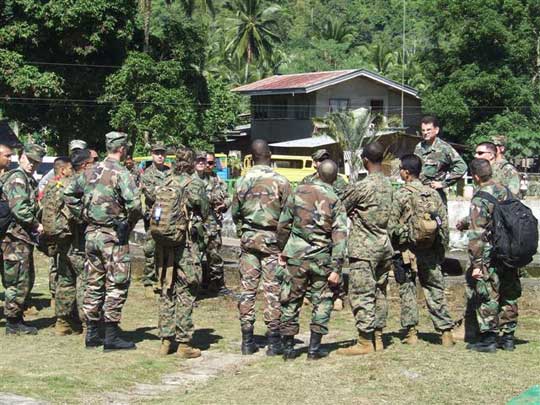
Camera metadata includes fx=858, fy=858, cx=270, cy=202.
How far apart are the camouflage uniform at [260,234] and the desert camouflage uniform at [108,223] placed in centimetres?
106

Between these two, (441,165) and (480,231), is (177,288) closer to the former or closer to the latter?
(480,231)

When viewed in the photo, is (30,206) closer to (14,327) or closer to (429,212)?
(14,327)

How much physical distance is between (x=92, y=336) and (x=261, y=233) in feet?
6.64

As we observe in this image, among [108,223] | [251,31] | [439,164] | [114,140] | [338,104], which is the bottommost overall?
[108,223]

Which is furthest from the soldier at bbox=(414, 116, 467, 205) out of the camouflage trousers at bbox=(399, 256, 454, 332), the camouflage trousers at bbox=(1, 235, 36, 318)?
the camouflage trousers at bbox=(1, 235, 36, 318)

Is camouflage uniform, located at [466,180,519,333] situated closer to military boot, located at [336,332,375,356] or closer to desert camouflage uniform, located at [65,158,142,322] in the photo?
military boot, located at [336,332,375,356]

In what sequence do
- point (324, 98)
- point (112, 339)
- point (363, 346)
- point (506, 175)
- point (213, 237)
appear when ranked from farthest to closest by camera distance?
point (324, 98)
point (213, 237)
point (506, 175)
point (112, 339)
point (363, 346)

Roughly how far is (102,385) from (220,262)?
460 cm

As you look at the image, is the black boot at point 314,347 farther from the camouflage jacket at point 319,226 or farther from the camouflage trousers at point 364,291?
the camouflage jacket at point 319,226

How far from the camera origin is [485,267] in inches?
310

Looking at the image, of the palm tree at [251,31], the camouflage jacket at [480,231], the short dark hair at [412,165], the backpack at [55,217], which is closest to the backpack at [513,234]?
the camouflage jacket at [480,231]

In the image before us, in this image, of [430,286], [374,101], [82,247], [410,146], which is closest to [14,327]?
[82,247]

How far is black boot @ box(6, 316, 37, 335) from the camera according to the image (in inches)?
365

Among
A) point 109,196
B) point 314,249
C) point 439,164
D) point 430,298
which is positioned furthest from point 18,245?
point 439,164
